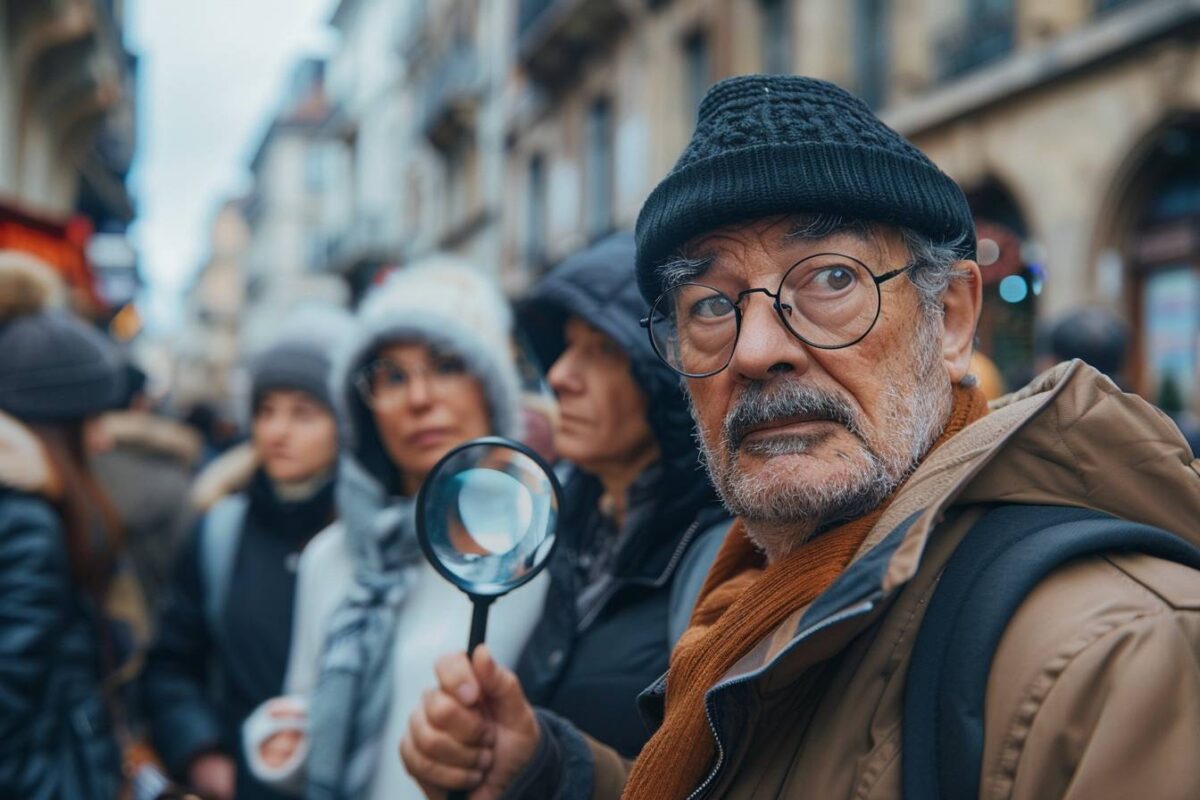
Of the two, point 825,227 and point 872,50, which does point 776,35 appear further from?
point 825,227

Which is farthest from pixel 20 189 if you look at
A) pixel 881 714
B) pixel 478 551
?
pixel 881 714

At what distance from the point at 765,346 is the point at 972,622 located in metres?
0.54

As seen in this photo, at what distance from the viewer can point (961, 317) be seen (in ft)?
5.95

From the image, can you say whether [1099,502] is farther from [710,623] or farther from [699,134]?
[699,134]

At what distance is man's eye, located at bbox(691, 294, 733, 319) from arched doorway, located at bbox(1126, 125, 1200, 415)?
8.22 meters

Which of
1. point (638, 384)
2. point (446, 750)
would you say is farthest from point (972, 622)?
point (638, 384)

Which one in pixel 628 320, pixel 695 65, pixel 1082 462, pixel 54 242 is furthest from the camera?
pixel 695 65

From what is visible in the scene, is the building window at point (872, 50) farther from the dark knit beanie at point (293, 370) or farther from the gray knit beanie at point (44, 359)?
the gray knit beanie at point (44, 359)

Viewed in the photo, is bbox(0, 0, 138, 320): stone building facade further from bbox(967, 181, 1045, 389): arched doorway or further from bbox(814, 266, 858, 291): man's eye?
bbox(967, 181, 1045, 389): arched doorway

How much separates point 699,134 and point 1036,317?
9525 mm

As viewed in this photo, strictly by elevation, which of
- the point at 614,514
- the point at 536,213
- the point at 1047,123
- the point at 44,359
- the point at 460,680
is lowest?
the point at 460,680

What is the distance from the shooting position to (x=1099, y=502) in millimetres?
1331

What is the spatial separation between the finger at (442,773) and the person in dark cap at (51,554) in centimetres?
155

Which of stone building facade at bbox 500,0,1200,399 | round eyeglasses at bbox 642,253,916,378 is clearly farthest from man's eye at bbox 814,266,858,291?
stone building facade at bbox 500,0,1200,399
